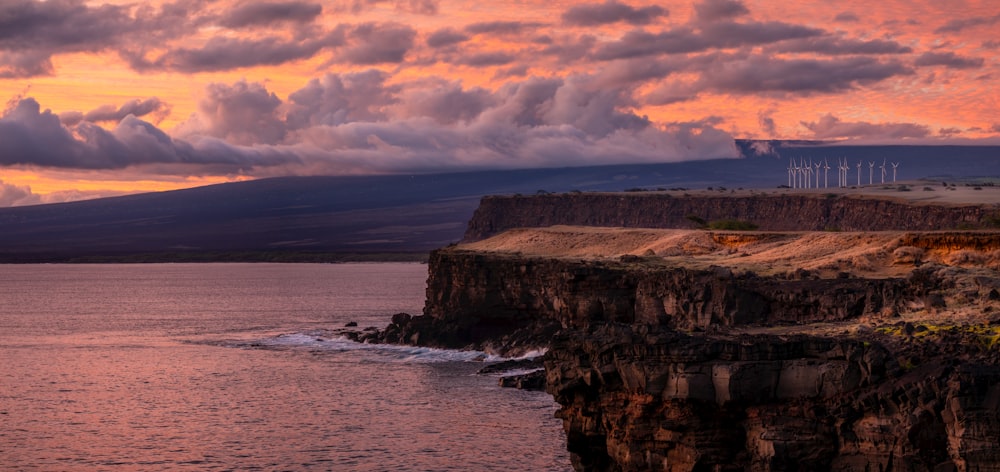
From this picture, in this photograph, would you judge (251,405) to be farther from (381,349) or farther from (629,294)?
(381,349)

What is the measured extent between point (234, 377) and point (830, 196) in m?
109

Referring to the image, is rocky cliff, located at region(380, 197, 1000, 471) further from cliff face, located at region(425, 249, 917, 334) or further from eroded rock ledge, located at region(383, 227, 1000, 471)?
cliff face, located at region(425, 249, 917, 334)

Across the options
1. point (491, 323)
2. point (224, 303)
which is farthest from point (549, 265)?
point (224, 303)

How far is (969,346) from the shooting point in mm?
30312

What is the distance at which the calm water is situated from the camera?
4803 cm

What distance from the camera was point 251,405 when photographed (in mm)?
60938

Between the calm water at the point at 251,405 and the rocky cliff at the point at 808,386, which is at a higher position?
the rocky cliff at the point at 808,386

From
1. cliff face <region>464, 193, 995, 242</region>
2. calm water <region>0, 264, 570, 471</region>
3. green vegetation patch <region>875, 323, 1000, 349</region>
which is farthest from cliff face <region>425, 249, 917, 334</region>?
cliff face <region>464, 193, 995, 242</region>

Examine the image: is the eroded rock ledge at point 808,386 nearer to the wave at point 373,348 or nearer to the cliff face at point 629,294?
the cliff face at point 629,294

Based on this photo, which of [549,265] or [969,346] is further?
[549,265]

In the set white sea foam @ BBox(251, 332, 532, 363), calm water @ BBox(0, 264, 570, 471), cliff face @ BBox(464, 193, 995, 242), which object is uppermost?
cliff face @ BBox(464, 193, 995, 242)

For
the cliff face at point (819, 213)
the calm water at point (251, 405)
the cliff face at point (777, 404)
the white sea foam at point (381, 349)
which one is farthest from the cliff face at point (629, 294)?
the cliff face at point (819, 213)

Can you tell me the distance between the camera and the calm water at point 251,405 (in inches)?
1891

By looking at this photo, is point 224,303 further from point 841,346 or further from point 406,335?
point 841,346
